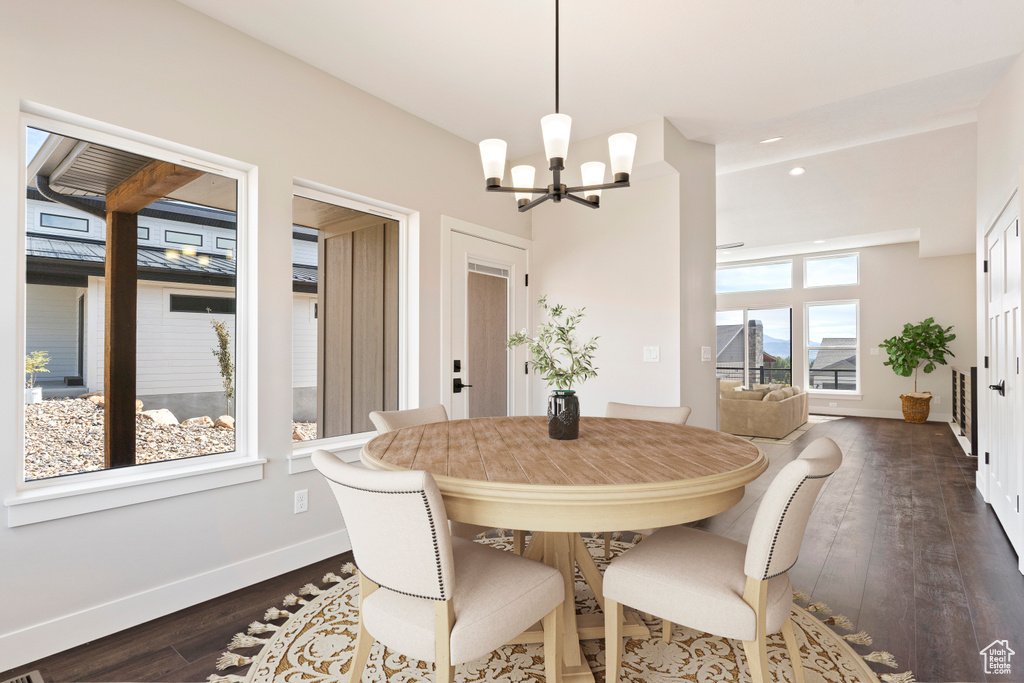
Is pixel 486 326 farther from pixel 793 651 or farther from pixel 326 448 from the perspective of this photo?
pixel 793 651

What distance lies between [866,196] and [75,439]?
7429 millimetres

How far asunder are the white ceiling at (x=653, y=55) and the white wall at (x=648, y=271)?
35 cm

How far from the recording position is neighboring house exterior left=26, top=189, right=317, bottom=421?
6.72 feet

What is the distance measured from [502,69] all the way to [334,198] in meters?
1.24

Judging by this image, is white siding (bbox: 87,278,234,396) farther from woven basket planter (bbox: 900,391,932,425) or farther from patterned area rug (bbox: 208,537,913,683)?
woven basket planter (bbox: 900,391,932,425)

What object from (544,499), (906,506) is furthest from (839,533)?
(544,499)

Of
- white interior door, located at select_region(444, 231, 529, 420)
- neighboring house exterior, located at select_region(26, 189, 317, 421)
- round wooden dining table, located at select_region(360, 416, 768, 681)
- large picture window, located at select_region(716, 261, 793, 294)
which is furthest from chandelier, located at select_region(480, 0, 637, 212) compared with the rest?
large picture window, located at select_region(716, 261, 793, 294)

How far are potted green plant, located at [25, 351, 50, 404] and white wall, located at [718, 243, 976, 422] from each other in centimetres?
1002

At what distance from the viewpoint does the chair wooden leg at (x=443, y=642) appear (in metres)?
1.29

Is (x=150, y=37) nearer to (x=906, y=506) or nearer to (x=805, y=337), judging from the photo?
(x=906, y=506)

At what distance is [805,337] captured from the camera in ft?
30.0

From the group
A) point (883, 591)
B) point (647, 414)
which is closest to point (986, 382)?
point (883, 591)

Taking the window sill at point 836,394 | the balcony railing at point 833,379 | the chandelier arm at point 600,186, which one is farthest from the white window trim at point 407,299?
the balcony railing at point 833,379

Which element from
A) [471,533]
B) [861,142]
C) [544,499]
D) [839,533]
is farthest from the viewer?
[861,142]
